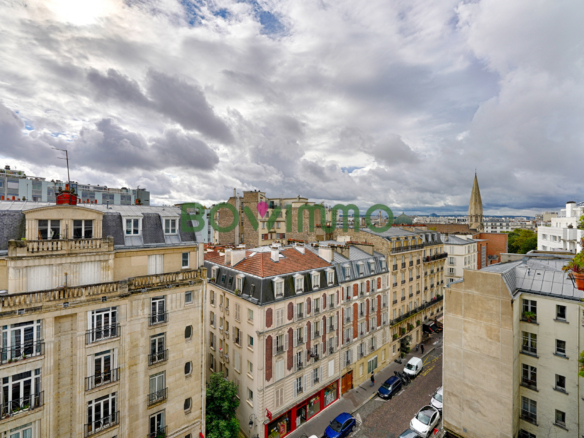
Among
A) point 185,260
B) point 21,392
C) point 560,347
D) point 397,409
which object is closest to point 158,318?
point 185,260

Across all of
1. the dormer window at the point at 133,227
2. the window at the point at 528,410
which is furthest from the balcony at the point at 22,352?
the window at the point at 528,410

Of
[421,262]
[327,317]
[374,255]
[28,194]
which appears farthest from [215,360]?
[28,194]

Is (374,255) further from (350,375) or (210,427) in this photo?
(210,427)

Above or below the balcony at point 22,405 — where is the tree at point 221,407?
below

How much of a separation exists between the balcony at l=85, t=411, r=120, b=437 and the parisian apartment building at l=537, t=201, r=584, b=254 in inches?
2341

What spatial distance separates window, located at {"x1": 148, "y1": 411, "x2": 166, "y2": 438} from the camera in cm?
1741

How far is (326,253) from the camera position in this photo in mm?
33375

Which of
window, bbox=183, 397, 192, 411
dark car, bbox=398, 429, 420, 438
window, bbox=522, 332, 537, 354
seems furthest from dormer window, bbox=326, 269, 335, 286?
window, bbox=522, 332, 537, 354

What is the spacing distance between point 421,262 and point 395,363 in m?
16.7

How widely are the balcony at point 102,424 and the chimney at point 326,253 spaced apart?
2382 cm

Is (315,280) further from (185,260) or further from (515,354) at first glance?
(515,354)

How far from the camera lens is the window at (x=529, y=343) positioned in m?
21.8

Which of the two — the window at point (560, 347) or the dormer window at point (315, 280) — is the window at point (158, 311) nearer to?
the dormer window at point (315, 280)

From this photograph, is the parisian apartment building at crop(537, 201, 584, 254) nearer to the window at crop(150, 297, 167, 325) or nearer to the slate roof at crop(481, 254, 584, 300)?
the slate roof at crop(481, 254, 584, 300)
